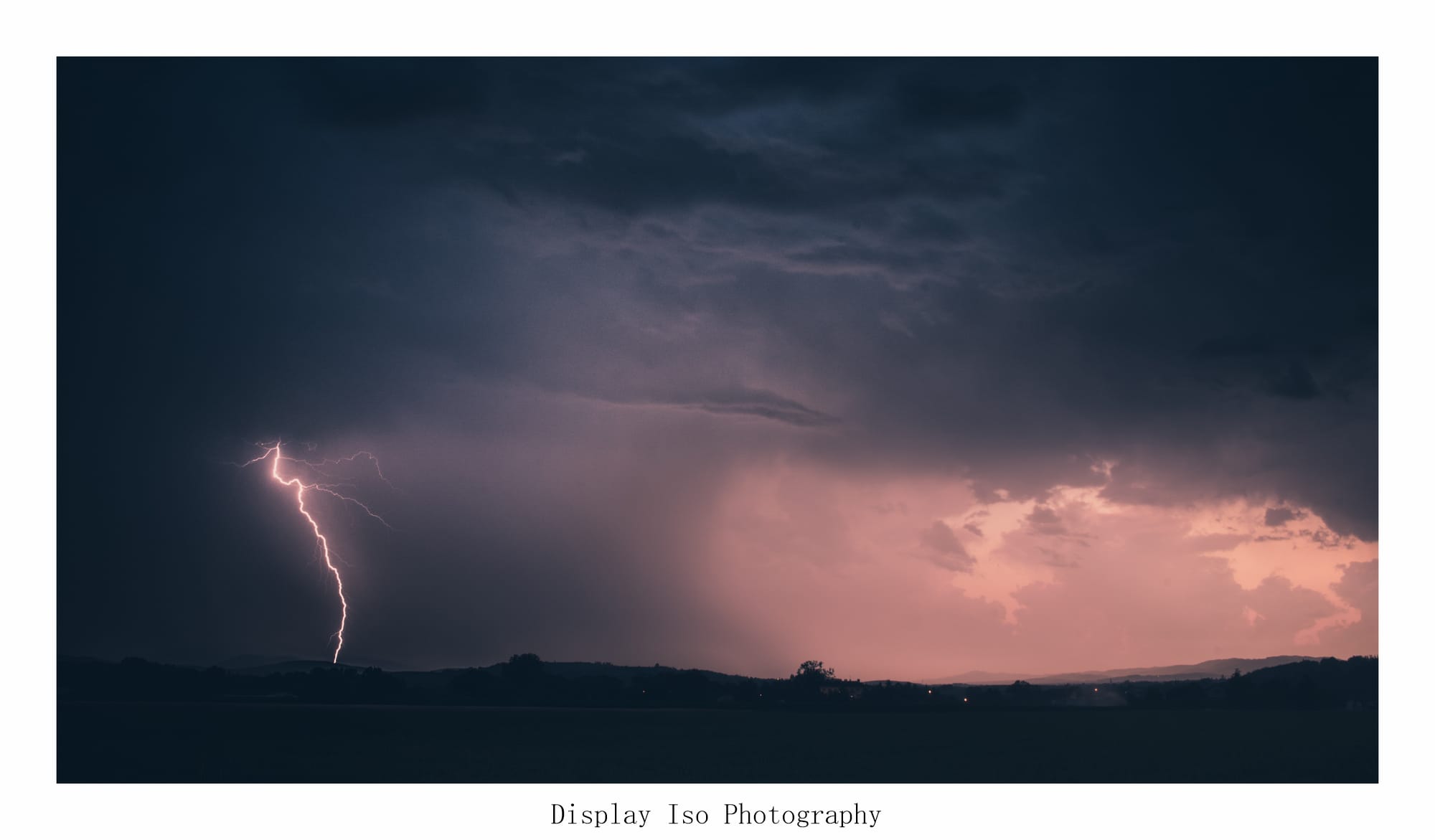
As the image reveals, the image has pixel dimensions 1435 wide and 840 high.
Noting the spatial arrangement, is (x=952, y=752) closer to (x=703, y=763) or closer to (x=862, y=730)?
(x=703, y=763)

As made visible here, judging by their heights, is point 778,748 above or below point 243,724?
above

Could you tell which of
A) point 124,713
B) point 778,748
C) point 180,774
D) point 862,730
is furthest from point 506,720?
point 180,774

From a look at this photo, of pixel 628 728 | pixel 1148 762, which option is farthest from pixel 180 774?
pixel 628 728

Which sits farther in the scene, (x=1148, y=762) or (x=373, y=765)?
(x=373, y=765)

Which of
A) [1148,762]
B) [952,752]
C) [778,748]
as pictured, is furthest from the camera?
[778,748]
